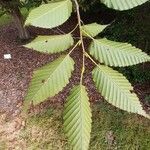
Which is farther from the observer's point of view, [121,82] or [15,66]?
[15,66]

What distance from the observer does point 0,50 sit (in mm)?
8484

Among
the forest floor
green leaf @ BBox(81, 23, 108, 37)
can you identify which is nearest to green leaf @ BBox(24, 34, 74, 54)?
green leaf @ BBox(81, 23, 108, 37)

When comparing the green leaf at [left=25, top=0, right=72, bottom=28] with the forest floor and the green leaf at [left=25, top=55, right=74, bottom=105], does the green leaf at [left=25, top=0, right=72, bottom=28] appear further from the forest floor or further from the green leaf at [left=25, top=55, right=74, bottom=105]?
the forest floor

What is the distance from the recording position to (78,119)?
715 millimetres

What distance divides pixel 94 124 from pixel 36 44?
5.67m

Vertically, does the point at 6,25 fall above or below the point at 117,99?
below

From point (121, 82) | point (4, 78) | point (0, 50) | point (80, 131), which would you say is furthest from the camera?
point (0, 50)

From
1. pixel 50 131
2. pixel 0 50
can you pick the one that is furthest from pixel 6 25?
pixel 50 131

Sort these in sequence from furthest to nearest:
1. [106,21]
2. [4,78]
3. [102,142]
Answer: [106,21] < [4,78] < [102,142]

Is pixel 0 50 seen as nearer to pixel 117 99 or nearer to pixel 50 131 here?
pixel 50 131

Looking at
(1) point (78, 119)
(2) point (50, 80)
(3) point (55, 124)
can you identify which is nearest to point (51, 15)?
(2) point (50, 80)

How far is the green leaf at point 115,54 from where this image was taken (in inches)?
33.0

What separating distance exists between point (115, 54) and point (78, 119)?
0.20 meters

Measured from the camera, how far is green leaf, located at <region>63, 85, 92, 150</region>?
0.66 m
